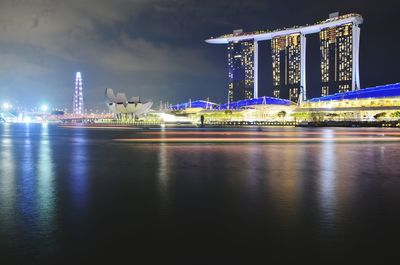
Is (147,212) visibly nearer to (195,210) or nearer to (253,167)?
(195,210)

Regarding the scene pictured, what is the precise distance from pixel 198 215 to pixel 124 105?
407ft

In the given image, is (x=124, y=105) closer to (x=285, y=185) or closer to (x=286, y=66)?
(x=286, y=66)

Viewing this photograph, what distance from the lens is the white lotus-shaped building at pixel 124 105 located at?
12762 cm

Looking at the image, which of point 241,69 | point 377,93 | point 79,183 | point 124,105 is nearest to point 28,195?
point 79,183

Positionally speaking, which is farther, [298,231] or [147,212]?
[147,212]

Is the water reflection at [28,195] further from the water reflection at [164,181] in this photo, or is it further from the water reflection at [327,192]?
the water reflection at [327,192]

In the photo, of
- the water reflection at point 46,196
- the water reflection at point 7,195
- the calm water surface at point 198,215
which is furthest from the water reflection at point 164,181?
the water reflection at point 7,195

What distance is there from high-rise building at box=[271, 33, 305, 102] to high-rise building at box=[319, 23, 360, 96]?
13782 millimetres

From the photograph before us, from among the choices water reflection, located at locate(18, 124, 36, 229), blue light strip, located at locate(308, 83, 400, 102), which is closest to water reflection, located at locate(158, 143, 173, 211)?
water reflection, located at locate(18, 124, 36, 229)

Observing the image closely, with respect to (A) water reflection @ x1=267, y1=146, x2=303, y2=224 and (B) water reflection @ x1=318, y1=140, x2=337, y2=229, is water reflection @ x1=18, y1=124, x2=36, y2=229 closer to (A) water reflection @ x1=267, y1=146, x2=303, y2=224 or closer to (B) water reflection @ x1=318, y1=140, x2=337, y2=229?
(A) water reflection @ x1=267, y1=146, x2=303, y2=224

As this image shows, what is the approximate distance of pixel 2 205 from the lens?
620 centimetres

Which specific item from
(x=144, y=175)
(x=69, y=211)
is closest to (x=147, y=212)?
(x=69, y=211)

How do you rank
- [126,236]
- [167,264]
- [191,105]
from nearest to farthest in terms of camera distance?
[167,264]
[126,236]
[191,105]

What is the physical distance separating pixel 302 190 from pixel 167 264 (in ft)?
13.7
